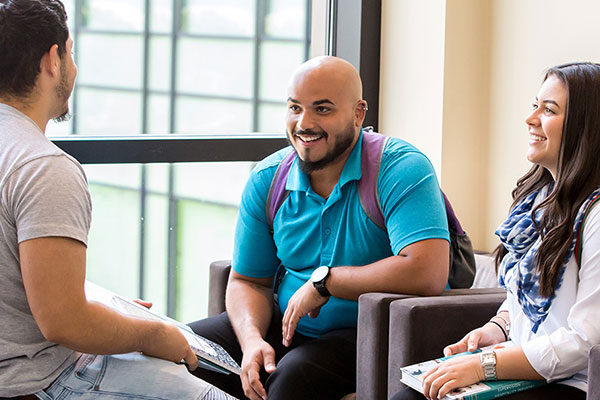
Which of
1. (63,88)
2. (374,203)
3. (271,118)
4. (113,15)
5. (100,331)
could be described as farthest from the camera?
(271,118)

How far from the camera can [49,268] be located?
1364 mm

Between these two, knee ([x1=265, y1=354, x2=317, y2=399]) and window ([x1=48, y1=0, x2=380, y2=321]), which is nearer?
knee ([x1=265, y1=354, x2=317, y2=399])

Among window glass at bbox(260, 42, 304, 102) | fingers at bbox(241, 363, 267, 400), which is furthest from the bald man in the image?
window glass at bbox(260, 42, 304, 102)

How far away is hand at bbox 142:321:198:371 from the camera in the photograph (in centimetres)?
158

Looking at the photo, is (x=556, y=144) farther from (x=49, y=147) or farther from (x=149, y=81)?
(x=149, y=81)

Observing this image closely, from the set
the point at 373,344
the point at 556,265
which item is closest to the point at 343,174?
the point at 373,344

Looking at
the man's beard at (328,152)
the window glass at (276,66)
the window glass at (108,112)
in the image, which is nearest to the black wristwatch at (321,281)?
the man's beard at (328,152)

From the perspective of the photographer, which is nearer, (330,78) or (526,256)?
(526,256)

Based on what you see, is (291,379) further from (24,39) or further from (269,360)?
(24,39)

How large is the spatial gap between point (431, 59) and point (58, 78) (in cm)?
201

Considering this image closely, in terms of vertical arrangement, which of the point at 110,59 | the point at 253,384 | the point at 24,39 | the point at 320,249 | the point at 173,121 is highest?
the point at 110,59

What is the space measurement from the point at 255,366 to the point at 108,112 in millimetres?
1530

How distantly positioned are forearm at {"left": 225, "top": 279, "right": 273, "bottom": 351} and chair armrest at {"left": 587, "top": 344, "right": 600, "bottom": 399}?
104 centimetres

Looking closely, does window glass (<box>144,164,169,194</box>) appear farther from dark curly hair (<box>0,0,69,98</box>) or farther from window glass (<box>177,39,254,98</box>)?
dark curly hair (<box>0,0,69,98</box>)
